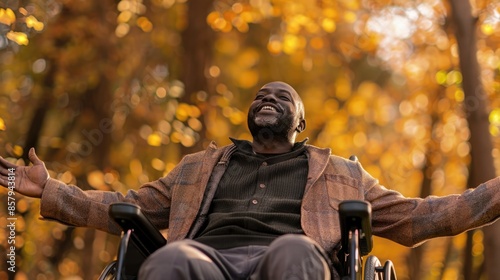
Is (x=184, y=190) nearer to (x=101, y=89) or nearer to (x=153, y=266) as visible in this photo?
(x=153, y=266)

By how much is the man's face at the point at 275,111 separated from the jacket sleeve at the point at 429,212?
0.51 metres

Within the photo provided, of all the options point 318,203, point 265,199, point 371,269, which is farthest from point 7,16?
point 371,269

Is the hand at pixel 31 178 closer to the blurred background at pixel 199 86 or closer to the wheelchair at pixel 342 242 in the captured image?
the wheelchair at pixel 342 242

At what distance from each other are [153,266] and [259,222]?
0.78 m

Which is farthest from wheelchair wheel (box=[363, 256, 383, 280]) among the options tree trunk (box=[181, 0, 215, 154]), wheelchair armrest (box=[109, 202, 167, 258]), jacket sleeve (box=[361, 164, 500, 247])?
tree trunk (box=[181, 0, 215, 154])

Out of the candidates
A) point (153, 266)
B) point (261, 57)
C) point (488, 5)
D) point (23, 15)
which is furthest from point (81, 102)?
point (153, 266)

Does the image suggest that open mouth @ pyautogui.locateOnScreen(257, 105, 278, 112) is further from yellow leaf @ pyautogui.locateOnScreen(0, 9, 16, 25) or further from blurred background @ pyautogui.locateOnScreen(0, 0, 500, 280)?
blurred background @ pyautogui.locateOnScreen(0, 0, 500, 280)

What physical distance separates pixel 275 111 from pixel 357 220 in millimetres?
1204

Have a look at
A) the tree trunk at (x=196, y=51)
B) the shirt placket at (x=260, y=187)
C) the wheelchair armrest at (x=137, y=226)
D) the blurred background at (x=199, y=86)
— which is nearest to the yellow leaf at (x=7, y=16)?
the blurred background at (x=199, y=86)

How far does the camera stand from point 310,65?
11820 mm

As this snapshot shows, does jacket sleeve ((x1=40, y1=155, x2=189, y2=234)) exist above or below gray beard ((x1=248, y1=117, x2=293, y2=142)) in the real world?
below

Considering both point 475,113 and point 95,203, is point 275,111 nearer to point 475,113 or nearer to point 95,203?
point 95,203

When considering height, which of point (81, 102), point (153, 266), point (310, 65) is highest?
point (310, 65)

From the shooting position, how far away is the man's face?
477 centimetres
